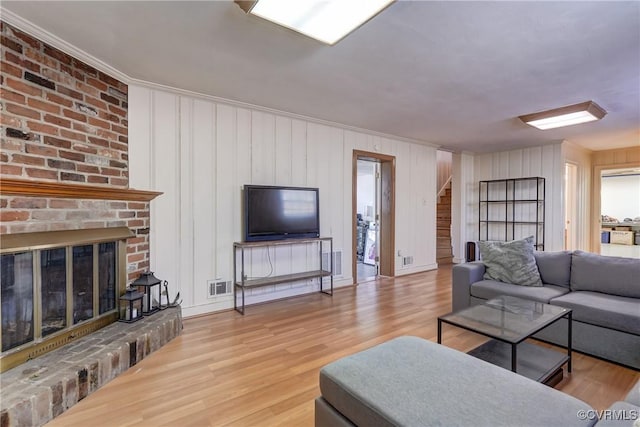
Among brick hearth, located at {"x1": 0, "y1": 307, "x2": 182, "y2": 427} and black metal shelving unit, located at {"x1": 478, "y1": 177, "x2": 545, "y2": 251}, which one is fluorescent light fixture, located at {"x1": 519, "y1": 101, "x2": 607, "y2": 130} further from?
brick hearth, located at {"x1": 0, "y1": 307, "x2": 182, "y2": 427}

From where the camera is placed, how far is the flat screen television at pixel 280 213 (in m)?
3.55

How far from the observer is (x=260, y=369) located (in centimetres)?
226

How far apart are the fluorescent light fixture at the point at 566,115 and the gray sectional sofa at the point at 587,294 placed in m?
1.79

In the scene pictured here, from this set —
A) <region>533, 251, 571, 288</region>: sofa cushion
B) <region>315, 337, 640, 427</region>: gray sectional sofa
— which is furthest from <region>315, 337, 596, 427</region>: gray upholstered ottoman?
<region>533, 251, 571, 288</region>: sofa cushion

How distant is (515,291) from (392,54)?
2.44m

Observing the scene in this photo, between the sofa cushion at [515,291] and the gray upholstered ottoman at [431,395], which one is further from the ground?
the gray upholstered ottoman at [431,395]

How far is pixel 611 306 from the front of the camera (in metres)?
2.40

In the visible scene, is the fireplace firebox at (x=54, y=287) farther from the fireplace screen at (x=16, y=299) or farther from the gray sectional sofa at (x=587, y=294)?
the gray sectional sofa at (x=587, y=294)

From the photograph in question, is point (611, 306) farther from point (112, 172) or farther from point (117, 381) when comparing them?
point (112, 172)

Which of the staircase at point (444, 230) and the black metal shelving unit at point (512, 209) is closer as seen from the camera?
the black metal shelving unit at point (512, 209)

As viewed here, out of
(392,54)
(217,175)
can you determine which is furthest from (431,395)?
(217,175)

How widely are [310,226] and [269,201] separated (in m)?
0.68

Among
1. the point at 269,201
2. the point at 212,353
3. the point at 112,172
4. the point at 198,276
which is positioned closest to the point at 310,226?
the point at 269,201

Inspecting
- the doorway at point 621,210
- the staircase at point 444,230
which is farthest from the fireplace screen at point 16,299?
the doorway at point 621,210
